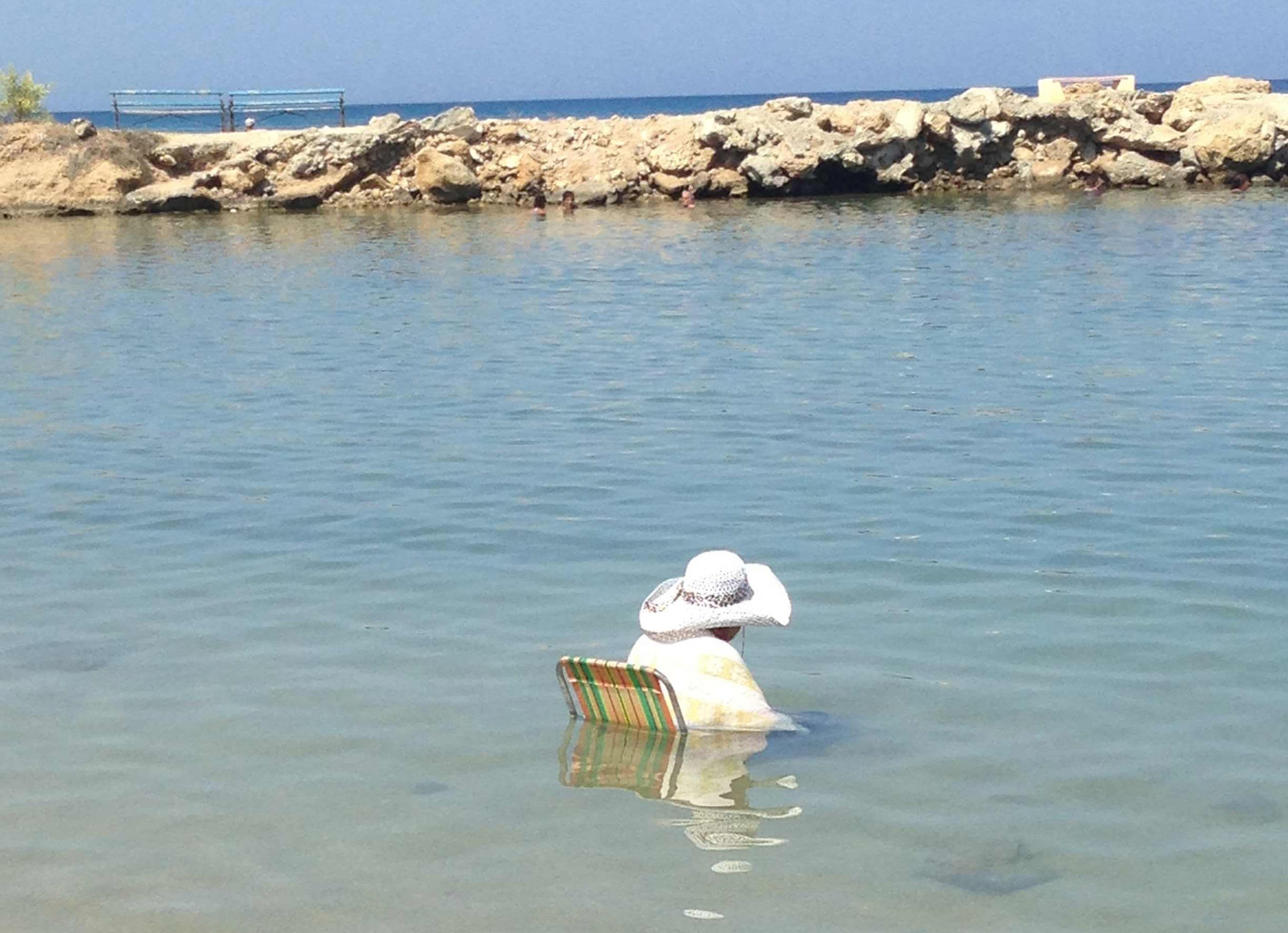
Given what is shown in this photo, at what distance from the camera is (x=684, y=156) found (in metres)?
38.3

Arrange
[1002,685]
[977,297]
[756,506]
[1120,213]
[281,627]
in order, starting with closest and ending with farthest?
[1002,685] → [281,627] → [756,506] → [977,297] → [1120,213]

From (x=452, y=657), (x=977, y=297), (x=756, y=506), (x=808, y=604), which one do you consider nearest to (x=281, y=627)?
(x=452, y=657)

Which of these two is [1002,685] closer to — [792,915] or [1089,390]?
[792,915]

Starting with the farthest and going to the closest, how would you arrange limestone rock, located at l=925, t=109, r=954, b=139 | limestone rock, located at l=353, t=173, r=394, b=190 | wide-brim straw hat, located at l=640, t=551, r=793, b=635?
1. limestone rock, located at l=353, t=173, r=394, b=190
2. limestone rock, located at l=925, t=109, r=954, b=139
3. wide-brim straw hat, located at l=640, t=551, r=793, b=635

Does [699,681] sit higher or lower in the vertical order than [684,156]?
lower

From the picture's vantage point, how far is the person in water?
20.6 feet

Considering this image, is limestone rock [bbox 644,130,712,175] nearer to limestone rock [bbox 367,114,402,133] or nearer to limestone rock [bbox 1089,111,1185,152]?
limestone rock [bbox 367,114,402,133]

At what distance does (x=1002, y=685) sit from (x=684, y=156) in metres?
32.1

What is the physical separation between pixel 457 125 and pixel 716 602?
35.5 m

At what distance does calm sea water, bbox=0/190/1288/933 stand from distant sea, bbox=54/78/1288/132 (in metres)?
29.0

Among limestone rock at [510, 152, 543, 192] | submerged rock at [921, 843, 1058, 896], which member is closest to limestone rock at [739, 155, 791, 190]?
limestone rock at [510, 152, 543, 192]

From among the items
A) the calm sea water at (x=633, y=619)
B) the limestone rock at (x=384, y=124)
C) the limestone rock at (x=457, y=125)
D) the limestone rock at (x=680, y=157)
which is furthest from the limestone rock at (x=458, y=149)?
the calm sea water at (x=633, y=619)

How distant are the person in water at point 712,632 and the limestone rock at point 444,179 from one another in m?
32.5

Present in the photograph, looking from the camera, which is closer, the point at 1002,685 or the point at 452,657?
the point at 1002,685
